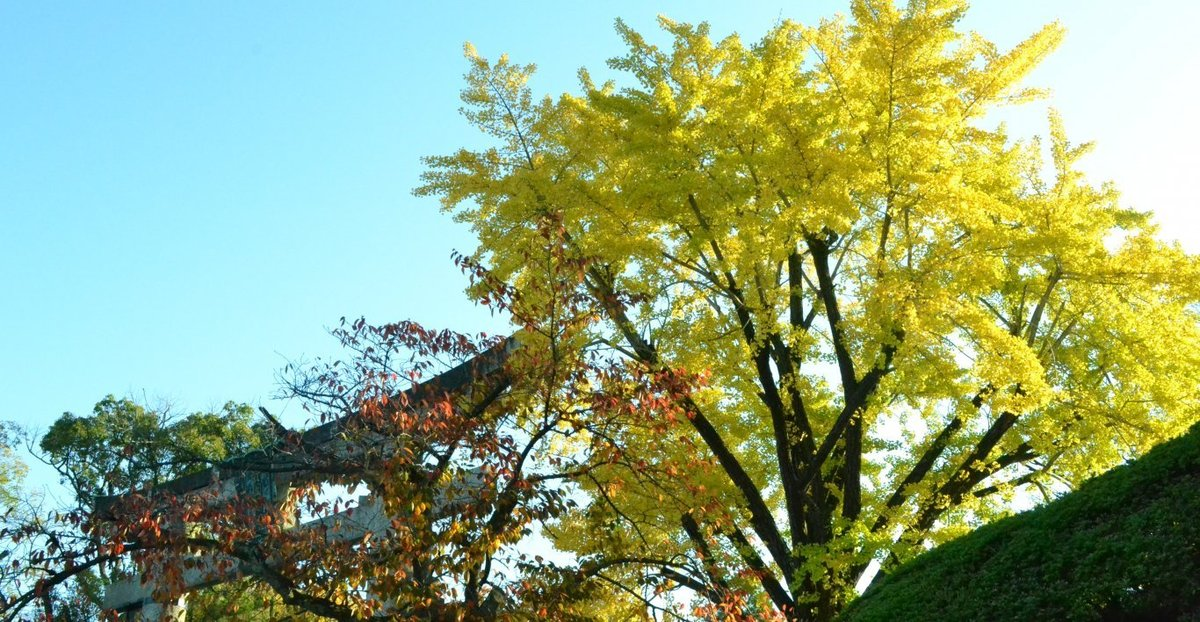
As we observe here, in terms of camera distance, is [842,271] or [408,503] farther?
[842,271]

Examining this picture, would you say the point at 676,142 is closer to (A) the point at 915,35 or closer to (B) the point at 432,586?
(A) the point at 915,35

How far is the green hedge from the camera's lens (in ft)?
19.1

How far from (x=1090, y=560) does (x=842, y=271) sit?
7.19m

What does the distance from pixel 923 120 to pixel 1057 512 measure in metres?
4.37

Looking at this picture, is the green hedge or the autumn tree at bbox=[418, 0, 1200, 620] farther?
the autumn tree at bbox=[418, 0, 1200, 620]

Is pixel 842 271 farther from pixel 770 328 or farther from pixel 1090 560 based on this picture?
pixel 1090 560

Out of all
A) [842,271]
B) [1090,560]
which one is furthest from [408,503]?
[842,271]

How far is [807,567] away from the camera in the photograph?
423 inches

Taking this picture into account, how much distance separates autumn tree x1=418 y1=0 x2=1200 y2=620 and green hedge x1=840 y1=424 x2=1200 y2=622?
93.6 inches

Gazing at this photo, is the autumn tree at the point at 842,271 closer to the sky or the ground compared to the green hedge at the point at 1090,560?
closer to the sky

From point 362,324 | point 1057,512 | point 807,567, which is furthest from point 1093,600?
point 362,324

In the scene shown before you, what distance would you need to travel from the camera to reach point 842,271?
13195 mm

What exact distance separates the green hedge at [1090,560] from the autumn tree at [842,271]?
2377mm

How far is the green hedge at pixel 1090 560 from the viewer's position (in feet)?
19.1
